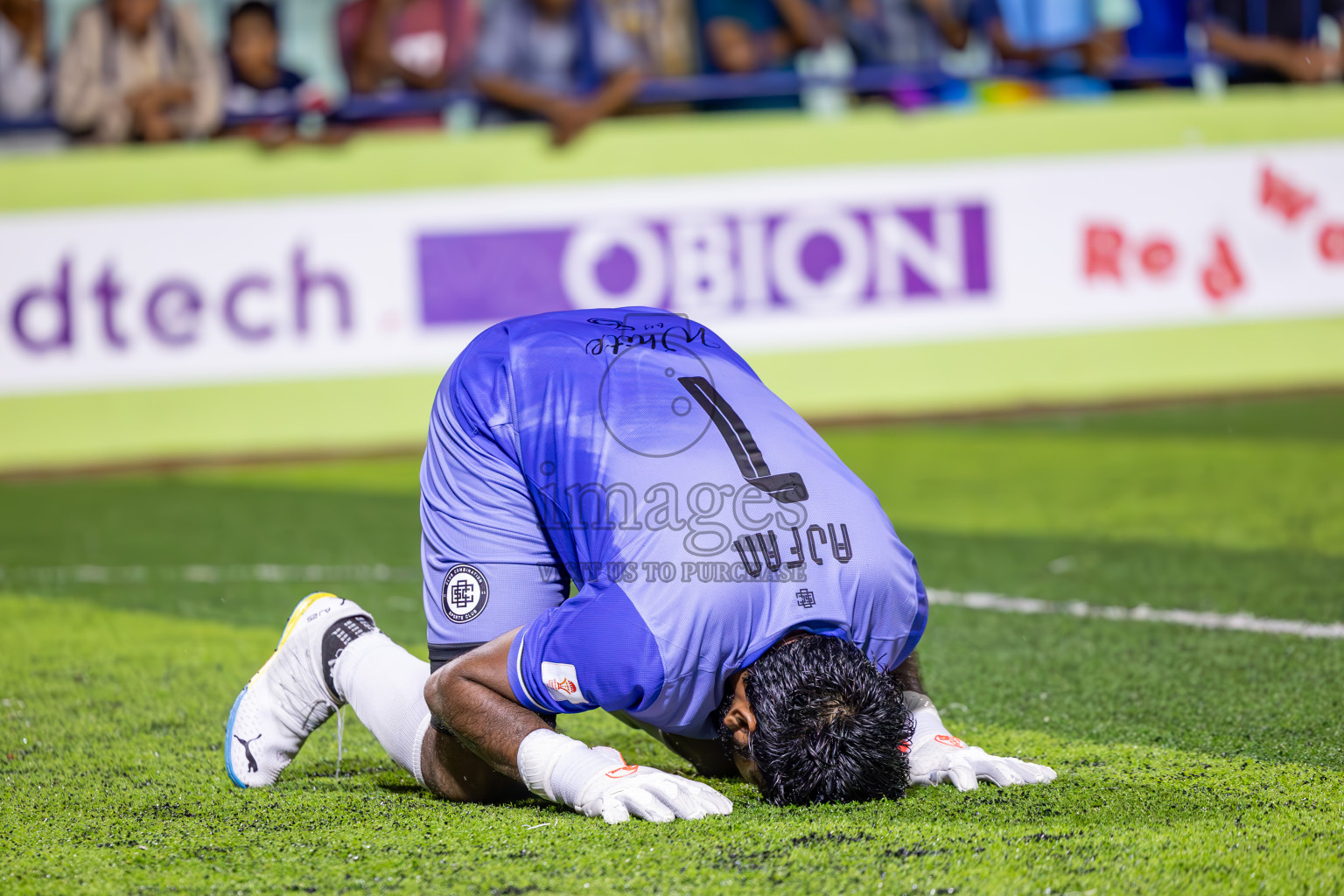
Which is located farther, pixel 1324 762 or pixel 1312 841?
pixel 1324 762

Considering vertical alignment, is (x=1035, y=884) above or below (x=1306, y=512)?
above

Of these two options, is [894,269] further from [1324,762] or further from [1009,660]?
[1324,762]

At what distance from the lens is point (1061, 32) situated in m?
9.95

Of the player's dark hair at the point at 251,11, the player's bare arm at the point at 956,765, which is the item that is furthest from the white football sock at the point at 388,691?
the player's dark hair at the point at 251,11

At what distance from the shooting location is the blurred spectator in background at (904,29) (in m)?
9.77

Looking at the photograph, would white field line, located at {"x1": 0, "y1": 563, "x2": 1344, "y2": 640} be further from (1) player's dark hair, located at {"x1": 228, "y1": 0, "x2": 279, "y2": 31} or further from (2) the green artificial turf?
(1) player's dark hair, located at {"x1": 228, "y1": 0, "x2": 279, "y2": 31}

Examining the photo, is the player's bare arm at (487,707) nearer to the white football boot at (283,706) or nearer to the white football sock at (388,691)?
the white football sock at (388,691)

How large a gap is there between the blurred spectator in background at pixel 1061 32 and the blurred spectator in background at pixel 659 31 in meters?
1.85

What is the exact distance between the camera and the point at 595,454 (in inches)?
126

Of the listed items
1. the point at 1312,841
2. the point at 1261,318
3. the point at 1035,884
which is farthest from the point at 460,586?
the point at 1261,318

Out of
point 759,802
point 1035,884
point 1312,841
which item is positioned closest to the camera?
point 1035,884

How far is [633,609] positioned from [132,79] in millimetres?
7141

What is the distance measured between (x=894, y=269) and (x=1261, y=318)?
2399 millimetres

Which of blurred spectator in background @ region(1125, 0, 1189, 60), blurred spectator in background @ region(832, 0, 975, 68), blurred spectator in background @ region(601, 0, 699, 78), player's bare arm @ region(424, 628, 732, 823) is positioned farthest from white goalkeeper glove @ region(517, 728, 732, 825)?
blurred spectator in background @ region(1125, 0, 1189, 60)
